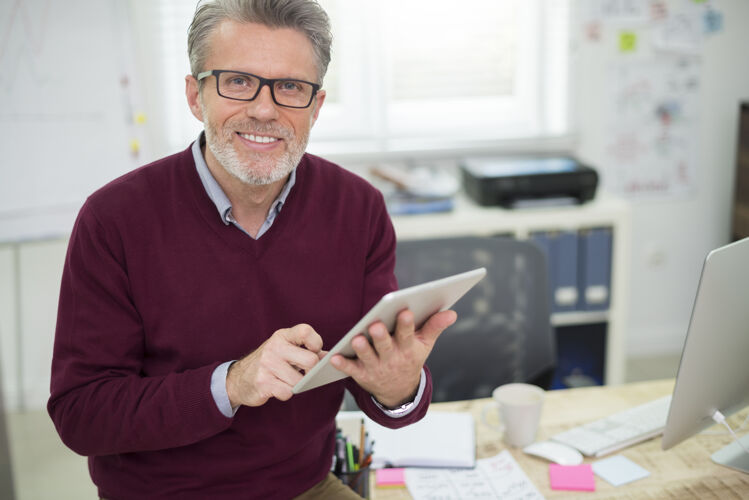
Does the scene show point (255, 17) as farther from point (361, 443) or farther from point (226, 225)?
point (361, 443)

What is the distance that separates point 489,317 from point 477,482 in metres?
0.60

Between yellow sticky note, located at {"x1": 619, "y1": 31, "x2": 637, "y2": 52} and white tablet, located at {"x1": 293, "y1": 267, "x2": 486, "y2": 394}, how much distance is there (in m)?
2.46

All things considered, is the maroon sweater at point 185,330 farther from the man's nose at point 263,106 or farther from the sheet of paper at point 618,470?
the sheet of paper at point 618,470

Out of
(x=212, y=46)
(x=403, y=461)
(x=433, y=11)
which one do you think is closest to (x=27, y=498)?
(x=403, y=461)

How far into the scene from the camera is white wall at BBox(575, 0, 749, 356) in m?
3.21

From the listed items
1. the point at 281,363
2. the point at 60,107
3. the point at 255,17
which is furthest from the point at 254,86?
the point at 60,107

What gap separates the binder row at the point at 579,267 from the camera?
9.21 ft

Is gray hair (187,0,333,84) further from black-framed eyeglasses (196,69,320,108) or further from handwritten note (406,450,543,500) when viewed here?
handwritten note (406,450,543,500)

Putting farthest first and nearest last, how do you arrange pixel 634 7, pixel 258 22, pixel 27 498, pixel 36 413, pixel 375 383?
1. pixel 634 7
2. pixel 36 413
3. pixel 27 498
4. pixel 258 22
5. pixel 375 383

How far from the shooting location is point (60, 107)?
2553 mm

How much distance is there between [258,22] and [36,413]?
1934mm

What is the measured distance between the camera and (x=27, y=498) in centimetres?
241

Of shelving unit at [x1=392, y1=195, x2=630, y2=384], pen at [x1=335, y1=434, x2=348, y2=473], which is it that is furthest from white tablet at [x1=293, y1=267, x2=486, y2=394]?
shelving unit at [x1=392, y1=195, x2=630, y2=384]

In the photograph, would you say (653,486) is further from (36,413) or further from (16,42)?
(16,42)
